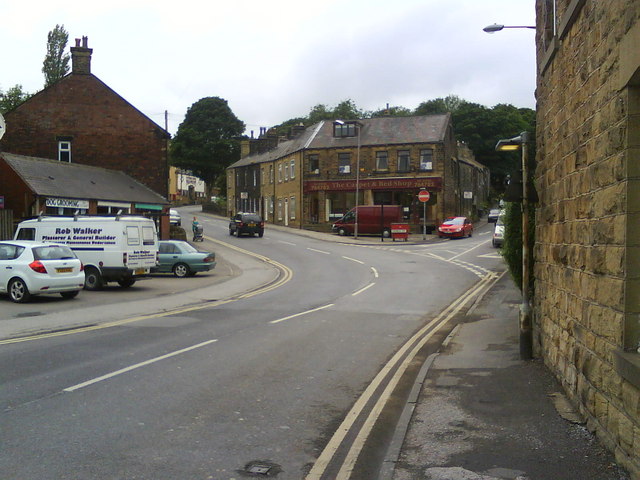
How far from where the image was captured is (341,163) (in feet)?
184

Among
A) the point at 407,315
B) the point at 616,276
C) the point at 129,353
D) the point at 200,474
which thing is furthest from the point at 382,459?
the point at 407,315

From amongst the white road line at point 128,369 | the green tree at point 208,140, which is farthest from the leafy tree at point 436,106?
the white road line at point 128,369

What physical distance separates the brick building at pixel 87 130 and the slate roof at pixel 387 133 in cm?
1914

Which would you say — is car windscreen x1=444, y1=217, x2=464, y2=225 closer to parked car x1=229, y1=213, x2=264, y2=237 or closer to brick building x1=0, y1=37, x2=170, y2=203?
parked car x1=229, y1=213, x2=264, y2=237

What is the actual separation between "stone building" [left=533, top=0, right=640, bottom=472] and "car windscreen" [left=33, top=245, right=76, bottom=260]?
46.1 feet

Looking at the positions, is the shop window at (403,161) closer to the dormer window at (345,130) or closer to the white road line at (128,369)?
the dormer window at (345,130)

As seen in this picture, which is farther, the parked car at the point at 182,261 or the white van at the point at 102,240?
the parked car at the point at 182,261

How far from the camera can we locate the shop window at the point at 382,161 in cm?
5409

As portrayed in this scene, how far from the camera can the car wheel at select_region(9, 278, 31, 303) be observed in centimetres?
1733

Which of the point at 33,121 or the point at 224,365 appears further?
the point at 33,121

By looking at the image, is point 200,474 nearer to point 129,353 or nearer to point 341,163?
point 129,353

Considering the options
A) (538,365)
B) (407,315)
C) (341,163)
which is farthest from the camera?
(341,163)

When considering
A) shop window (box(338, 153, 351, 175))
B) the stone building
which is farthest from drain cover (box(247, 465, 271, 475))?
shop window (box(338, 153, 351, 175))

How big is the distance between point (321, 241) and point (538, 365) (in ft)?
118
